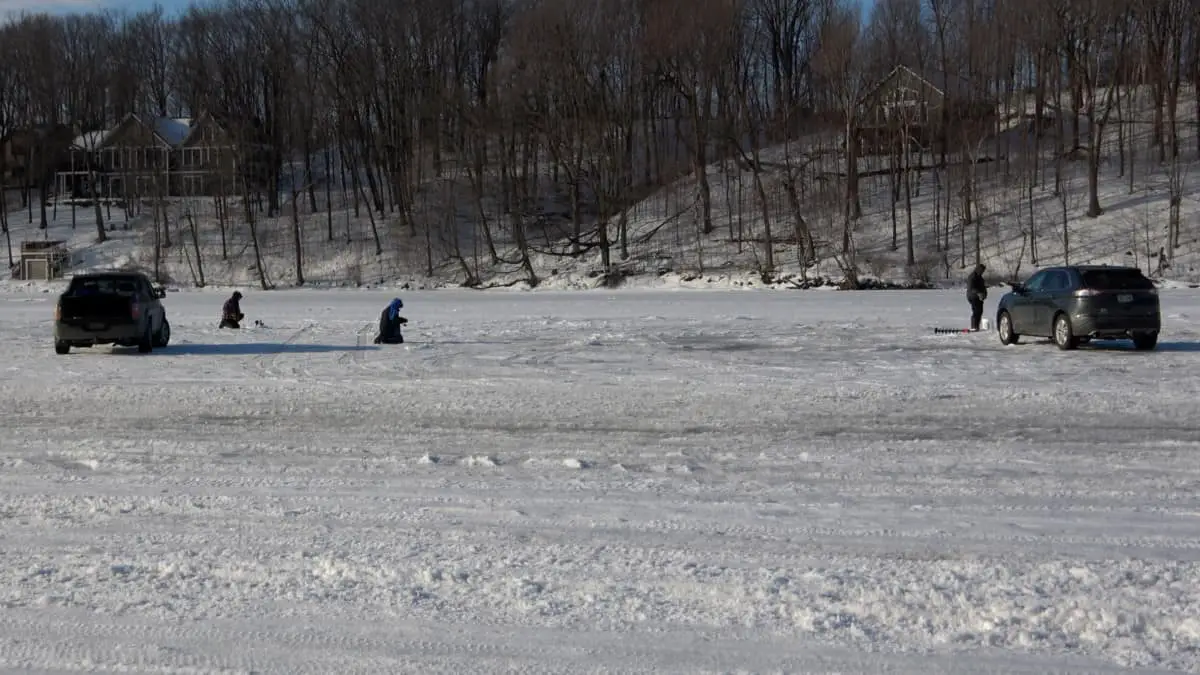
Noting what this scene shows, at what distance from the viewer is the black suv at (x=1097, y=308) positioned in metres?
22.3

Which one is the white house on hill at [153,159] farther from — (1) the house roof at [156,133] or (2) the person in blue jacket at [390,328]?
(2) the person in blue jacket at [390,328]

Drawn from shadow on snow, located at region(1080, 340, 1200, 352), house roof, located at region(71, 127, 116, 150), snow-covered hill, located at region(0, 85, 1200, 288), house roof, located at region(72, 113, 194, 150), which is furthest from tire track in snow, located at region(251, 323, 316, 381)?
house roof, located at region(71, 127, 116, 150)

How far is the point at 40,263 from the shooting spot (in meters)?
76.0

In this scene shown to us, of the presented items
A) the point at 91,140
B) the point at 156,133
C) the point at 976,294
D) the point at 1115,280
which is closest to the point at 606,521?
the point at 1115,280

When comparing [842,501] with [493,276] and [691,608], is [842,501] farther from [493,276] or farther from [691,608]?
[493,276]

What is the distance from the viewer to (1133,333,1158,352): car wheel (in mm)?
22672

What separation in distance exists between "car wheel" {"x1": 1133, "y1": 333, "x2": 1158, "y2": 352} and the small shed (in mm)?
68407

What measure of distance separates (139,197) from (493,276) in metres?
34.8

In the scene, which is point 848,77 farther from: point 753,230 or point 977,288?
point 977,288

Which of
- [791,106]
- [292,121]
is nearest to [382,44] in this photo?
[292,121]

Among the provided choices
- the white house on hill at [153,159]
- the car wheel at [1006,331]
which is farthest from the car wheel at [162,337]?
the white house on hill at [153,159]

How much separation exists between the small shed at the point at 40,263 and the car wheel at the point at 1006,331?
215 ft

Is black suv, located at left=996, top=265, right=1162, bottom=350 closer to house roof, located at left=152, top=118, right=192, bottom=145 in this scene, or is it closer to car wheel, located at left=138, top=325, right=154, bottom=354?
car wheel, located at left=138, top=325, right=154, bottom=354

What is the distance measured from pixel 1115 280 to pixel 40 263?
70238mm
